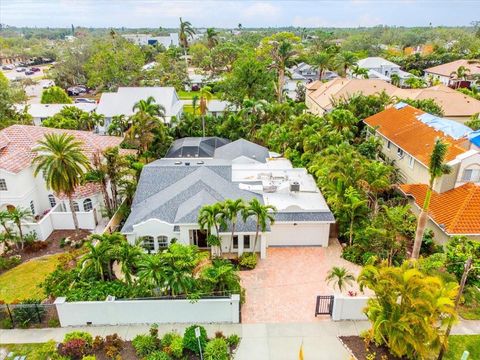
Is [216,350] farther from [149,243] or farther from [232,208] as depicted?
[149,243]

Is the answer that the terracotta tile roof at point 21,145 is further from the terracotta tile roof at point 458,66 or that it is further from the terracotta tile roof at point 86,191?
the terracotta tile roof at point 458,66

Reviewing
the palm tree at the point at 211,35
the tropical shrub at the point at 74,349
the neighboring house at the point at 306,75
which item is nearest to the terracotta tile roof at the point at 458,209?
the tropical shrub at the point at 74,349

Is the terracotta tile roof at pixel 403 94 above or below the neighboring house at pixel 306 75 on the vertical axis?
above

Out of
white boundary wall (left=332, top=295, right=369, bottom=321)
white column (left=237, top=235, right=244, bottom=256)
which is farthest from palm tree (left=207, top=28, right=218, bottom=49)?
white boundary wall (left=332, top=295, right=369, bottom=321)

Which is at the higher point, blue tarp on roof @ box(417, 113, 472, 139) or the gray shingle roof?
blue tarp on roof @ box(417, 113, 472, 139)

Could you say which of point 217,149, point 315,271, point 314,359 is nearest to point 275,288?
point 315,271

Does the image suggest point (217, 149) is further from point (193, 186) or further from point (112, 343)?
point (112, 343)

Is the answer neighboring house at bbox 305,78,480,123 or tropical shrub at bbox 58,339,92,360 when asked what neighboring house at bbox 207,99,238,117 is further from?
tropical shrub at bbox 58,339,92,360
